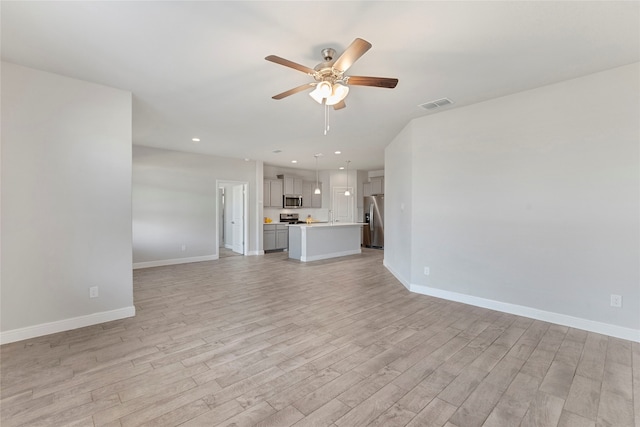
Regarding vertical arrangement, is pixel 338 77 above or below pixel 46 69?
below

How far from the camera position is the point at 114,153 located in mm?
3201

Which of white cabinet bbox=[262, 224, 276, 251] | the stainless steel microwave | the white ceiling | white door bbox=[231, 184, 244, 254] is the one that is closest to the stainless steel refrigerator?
the stainless steel microwave

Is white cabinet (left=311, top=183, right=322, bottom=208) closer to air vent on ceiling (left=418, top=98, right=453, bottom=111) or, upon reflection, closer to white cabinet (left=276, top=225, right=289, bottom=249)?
white cabinet (left=276, top=225, right=289, bottom=249)

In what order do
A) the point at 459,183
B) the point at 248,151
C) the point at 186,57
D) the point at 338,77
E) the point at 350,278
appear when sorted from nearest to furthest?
the point at 338,77, the point at 186,57, the point at 459,183, the point at 350,278, the point at 248,151

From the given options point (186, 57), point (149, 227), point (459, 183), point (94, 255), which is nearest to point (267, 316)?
point (94, 255)

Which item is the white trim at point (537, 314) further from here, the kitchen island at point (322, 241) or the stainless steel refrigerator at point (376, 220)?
the stainless steel refrigerator at point (376, 220)

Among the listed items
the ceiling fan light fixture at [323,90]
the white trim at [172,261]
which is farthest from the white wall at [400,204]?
the white trim at [172,261]

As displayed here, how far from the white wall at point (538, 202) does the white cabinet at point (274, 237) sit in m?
5.08

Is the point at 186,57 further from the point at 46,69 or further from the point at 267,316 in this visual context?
the point at 267,316

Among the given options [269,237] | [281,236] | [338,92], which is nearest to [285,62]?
[338,92]

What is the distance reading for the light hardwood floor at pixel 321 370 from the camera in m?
1.74

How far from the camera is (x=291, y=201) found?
9.18 meters

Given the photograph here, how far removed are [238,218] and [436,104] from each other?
6415mm

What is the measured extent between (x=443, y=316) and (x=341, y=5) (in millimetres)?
3328
